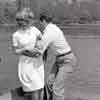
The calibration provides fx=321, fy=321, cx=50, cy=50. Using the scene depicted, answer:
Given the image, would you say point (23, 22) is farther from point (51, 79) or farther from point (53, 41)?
point (51, 79)

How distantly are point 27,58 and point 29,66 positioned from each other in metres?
0.10

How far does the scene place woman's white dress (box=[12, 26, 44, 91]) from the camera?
378 centimetres

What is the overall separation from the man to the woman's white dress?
0.39 feet

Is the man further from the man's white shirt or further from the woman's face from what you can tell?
the woman's face

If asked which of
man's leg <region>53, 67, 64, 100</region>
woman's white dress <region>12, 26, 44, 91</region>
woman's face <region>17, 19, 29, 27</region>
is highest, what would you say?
woman's face <region>17, 19, 29, 27</region>

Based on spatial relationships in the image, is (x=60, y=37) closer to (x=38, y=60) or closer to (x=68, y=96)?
(x=38, y=60)

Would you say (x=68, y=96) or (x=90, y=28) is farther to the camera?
(x=90, y=28)

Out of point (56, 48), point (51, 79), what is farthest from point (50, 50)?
point (51, 79)

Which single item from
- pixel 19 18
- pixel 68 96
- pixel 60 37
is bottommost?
pixel 68 96

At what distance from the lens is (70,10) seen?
22.2 ft

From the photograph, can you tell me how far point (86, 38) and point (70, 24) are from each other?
1.47ft

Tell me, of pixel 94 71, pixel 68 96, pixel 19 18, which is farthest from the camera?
pixel 94 71

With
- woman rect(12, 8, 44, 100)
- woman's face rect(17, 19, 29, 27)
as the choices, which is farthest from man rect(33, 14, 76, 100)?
woman's face rect(17, 19, 29, 27)

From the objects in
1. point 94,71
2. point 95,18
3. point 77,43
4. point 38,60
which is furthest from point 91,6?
point 38,60
